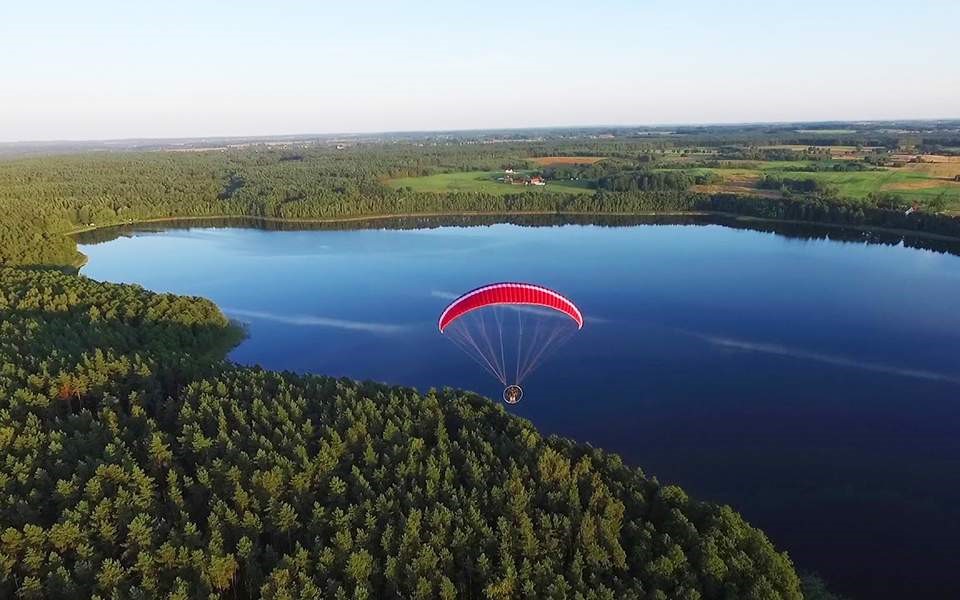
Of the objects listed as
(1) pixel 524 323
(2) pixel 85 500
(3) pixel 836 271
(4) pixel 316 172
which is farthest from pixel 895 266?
(4) pixel 316 172

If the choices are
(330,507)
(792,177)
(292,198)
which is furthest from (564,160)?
(330,507)

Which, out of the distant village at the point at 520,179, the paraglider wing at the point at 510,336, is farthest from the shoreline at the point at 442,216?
the paraglider wing at the point at 510,336

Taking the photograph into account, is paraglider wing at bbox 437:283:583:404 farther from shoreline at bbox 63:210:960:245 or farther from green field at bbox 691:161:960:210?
green field at bbox 691:161:960:210

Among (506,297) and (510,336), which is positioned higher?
(506,297)

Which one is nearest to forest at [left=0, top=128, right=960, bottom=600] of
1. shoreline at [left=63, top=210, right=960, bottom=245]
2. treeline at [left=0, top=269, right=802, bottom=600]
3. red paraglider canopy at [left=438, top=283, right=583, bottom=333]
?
treeline at [left=0, top=269, right=802, bottom=600]

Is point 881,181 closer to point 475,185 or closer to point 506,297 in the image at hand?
point 475,185

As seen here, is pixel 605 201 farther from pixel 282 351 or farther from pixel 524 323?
pixel 282 351
